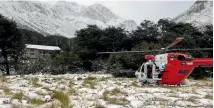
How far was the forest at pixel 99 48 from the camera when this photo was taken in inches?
1220

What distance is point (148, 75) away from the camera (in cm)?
1775

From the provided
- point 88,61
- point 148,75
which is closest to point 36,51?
point 88,61

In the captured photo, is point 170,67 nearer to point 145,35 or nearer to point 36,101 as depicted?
point 36,101

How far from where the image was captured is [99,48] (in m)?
42.2

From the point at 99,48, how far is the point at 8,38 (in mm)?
12469

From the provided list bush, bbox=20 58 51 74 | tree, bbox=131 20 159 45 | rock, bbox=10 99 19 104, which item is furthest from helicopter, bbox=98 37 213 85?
tree, bbox=131 20 159 45

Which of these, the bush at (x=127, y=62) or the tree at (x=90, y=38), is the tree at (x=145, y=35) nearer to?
the tree at (x=90, y=38)

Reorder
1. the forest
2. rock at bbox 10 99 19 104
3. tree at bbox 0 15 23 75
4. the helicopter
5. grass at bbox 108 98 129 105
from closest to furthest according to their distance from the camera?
rock at bbox 10 99 19 104
grass at bbox 108 98 129 105
the helicopter
the forest
tree at bbox 0 15 23 75

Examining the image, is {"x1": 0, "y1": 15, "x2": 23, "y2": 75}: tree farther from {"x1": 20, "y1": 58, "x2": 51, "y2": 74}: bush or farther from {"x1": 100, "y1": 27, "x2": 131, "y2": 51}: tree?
{"x1": 100, "y1": 27, "x2": 131, "y2": 51}: tree

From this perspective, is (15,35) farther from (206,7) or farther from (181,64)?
(206,7)

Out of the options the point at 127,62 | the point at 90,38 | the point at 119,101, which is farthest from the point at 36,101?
the point at 90,38

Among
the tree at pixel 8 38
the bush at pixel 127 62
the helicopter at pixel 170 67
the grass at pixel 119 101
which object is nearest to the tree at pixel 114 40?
the bush at pixel 127 62

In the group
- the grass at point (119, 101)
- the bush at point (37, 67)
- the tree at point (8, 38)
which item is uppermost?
the tree at point (8, 38)

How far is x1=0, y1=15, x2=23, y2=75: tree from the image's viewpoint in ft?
115
